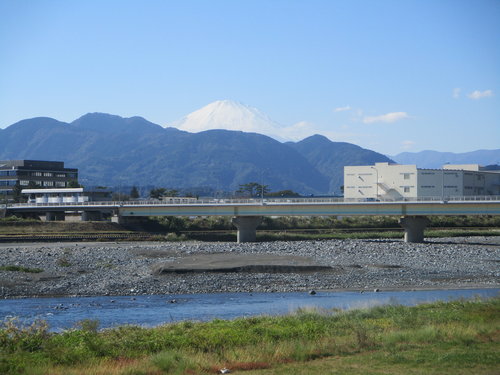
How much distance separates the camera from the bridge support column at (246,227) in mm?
92062

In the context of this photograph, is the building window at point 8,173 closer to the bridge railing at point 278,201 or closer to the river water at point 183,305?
the bridge railing at point 278,201

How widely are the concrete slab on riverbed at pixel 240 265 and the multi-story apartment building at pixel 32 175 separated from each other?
4352 inches

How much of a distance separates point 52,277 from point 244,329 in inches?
1113

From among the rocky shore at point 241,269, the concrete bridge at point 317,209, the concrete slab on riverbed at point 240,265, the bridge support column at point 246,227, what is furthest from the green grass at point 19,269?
the concrete bridge at point 317,209

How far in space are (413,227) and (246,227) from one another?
21732 mm

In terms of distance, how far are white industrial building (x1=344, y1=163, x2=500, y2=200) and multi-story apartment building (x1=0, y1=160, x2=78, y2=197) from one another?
7300 cm

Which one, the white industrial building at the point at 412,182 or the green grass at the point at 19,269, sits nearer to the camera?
the green grass at the point at 19,269

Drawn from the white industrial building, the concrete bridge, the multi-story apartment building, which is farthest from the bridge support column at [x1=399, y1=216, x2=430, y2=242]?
the multi-story apartment building

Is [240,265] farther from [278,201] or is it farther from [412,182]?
[412,182]

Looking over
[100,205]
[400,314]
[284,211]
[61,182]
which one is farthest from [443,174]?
[400,314]

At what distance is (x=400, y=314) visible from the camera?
28.3 meters

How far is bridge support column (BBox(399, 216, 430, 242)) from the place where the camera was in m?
87.3

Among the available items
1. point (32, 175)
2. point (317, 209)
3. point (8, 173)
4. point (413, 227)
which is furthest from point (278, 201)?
point (8, 173)

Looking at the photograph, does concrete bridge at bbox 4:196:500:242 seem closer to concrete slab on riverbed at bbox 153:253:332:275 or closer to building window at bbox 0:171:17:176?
concrete slab on riverbed at bbox 153:253:332:275
